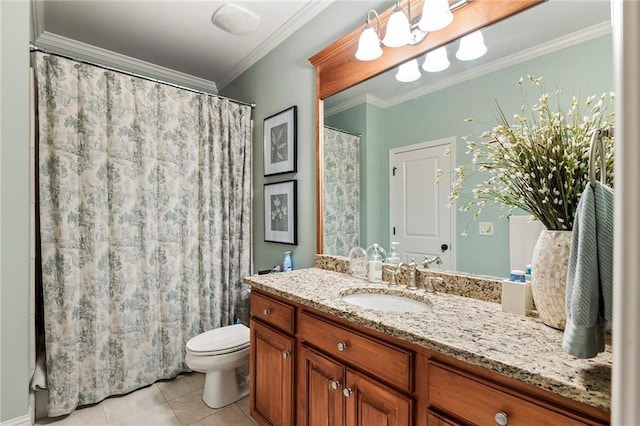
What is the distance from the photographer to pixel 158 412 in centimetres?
189

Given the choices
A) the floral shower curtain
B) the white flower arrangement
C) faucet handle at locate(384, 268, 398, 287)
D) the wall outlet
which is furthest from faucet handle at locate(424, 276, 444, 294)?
the floral shower curtain

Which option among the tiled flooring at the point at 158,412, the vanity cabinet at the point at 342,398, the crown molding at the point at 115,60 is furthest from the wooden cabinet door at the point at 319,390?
the crown molding at the point at 115,60

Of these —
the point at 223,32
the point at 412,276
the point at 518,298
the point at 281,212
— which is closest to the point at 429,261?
the point at 412,276

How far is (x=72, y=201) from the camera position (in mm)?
1886

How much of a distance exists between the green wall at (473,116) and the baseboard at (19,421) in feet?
6.80

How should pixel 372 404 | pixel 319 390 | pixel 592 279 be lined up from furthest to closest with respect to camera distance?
Answer: pixel 319 390
pixel 372 404
pixel 592 279

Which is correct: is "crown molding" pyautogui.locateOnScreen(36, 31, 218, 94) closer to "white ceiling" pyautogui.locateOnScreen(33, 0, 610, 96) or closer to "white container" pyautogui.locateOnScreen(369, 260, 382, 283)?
"white ceiling" pyautogui.locateOnScreen(33, 0, 610, 96)

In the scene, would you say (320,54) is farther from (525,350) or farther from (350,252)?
(525,350)

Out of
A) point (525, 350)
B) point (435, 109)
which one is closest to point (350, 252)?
point (435, 109)

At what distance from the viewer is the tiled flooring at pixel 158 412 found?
1.80m

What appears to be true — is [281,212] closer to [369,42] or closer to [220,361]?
[220,361]

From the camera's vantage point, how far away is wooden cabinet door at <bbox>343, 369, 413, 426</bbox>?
937mm

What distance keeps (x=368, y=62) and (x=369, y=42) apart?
0.13 meters

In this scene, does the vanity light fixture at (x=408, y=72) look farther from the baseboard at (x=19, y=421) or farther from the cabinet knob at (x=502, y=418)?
the baseboard at (x=19, y=421)
